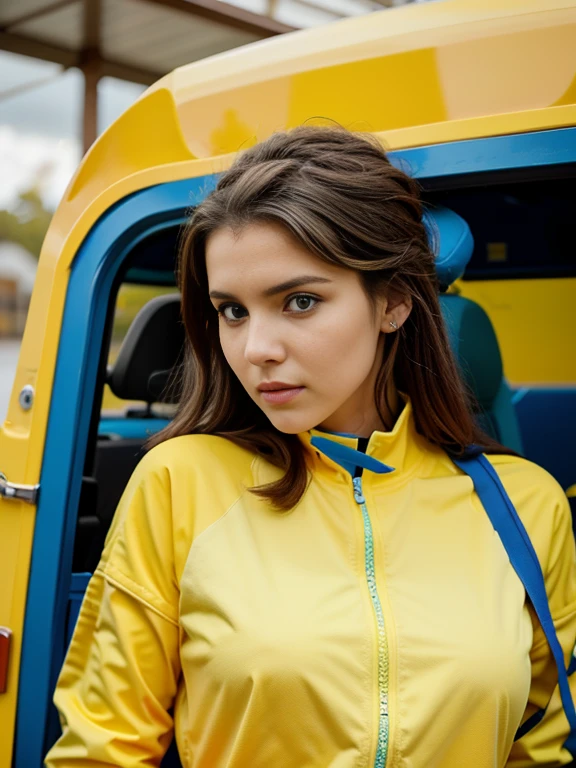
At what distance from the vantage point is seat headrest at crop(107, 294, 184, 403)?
2412mm

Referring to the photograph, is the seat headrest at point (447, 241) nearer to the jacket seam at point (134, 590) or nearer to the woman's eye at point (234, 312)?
the woman's eye at point (234, 312)

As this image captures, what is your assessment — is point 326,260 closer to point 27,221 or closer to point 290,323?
point 290,323

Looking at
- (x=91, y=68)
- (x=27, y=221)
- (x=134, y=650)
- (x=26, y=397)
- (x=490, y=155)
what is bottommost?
(x=134, y=650)

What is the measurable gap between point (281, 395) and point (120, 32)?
5643 mm

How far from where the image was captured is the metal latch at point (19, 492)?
1.83 meters

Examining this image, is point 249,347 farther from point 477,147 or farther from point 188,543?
point 477,147

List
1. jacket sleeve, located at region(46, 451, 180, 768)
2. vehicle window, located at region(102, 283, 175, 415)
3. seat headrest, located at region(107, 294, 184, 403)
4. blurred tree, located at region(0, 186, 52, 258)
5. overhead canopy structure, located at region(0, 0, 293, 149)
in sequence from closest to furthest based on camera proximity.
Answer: jacket sleeve, located at region(46, 451, 180, 768)
vehicle window, located at region(102, 283, 175, 415)
seat headrest, located at region(107, 294, 184, 403)
overhead canopy structure, located at region(0, 0, 293, 149)
blurred tree, located at region(0, 186, 52, 258)

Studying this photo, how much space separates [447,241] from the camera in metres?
1.63

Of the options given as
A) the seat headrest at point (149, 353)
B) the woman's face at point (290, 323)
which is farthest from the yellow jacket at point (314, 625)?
the seat headrest at point (149, 353)

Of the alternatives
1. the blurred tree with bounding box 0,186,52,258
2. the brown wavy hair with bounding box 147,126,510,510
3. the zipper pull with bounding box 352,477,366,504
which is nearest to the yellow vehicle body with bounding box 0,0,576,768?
the brown wavy hair with bounding box 147,126,510,510

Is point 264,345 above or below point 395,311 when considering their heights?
below

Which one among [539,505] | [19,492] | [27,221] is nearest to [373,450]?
[539,505]

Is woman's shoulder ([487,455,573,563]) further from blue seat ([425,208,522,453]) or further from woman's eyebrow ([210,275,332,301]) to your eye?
woman's eyebrow ([210,275,332,301])

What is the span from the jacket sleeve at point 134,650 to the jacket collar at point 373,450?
0.26 meters
